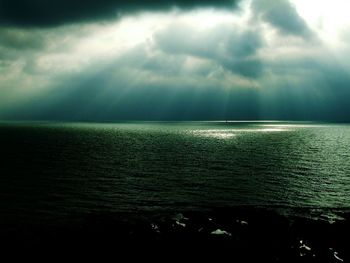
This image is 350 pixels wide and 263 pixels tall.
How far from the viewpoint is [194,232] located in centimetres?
2750

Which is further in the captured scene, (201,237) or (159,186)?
(159,186)

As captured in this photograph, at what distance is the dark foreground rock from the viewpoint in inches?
924

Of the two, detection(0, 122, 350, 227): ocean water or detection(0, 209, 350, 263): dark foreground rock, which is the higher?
detection(0, 209, 350, 263): dark foreground rock

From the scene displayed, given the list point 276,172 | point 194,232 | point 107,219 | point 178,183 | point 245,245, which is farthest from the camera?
point 276,172

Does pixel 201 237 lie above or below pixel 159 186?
above

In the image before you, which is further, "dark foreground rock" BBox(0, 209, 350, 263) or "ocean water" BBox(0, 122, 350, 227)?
"ocean water" BBox(0, 122, 350, 227)

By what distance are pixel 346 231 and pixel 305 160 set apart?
58673 millimetres

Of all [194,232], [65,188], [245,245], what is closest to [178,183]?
[65,188]

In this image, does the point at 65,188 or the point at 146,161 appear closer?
the point at 65,188

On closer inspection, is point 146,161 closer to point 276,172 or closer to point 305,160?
point 276,172

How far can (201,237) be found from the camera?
1032 inches

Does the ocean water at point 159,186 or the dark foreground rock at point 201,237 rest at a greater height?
the dark foreground rock at point 201,237

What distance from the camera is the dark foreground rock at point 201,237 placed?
2347 cm

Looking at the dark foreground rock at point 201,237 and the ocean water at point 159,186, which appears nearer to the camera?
the dark foreground rock at point 201,237
